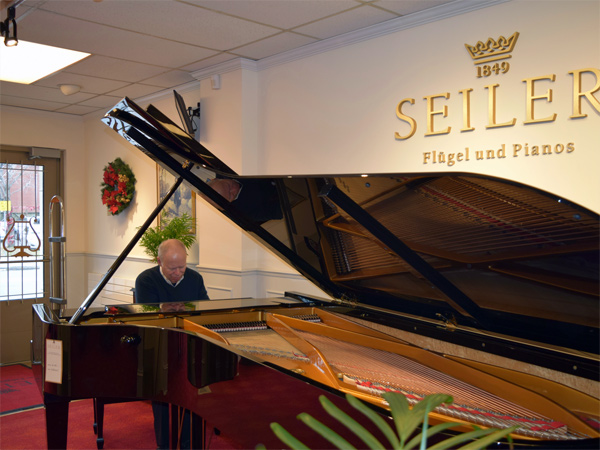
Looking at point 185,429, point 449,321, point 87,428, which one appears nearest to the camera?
point 449,321

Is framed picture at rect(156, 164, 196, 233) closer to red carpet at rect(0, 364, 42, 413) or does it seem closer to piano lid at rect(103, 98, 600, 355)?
red carpet at rect(0, 364, 42, 413)

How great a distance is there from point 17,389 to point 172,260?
2452 millimetres

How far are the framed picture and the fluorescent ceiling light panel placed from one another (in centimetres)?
140

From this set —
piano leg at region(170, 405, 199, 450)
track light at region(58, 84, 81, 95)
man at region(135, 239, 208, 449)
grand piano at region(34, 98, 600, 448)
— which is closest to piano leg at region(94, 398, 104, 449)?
man at region(135, 239, 208, 449)

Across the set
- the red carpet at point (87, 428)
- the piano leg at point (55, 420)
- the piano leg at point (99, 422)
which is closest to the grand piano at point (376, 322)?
the piano leg at point (55, 420)

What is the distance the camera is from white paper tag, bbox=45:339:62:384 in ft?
7.84

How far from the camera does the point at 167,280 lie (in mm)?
3613

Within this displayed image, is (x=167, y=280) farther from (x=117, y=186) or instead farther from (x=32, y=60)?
(x=117, y=186)

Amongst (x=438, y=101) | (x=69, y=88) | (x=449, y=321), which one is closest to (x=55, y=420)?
(x=449, y=321)

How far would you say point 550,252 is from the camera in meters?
1.61

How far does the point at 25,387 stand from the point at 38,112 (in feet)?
10.7

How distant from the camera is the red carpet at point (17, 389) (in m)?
4.48

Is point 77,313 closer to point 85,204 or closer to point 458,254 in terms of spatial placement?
point 458,254

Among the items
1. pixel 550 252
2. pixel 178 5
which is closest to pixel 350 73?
pixel 178 5
